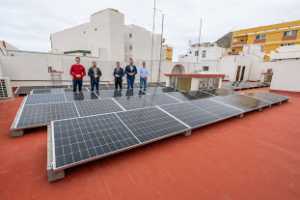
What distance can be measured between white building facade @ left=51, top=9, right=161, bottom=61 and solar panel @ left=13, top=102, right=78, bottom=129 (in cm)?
1123

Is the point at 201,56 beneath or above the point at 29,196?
above

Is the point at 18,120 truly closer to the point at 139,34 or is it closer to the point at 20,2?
the point at 20,2

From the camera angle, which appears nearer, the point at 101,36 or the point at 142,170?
the point at 142,170

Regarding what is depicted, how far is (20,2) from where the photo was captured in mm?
9250

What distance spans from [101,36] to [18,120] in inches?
605

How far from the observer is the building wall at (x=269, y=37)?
68.2 feet

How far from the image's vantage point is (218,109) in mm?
3811

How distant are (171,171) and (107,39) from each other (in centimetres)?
1622

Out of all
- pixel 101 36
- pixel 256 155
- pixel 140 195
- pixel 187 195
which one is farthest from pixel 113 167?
pixel 101 36

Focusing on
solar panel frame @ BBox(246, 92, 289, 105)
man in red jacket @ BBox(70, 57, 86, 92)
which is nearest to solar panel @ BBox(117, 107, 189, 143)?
man in red jacket @ BBox(70, 57, 86, 92)

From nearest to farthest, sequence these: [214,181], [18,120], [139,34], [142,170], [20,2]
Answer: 1. [214,181]
2. [142,170]
3. [18,120]
4. [20,2]
5. [139,34]

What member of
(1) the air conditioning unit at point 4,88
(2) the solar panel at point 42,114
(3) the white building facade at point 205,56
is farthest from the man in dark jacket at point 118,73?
(3) the white building facade at point 205,56

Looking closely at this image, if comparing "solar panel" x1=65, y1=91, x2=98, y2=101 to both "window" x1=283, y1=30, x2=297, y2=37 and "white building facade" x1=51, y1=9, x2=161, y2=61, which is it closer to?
"white building facade" x1=51, y1=9, x2=161, y2=61

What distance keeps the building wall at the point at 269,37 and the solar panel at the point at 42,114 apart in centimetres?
2536
